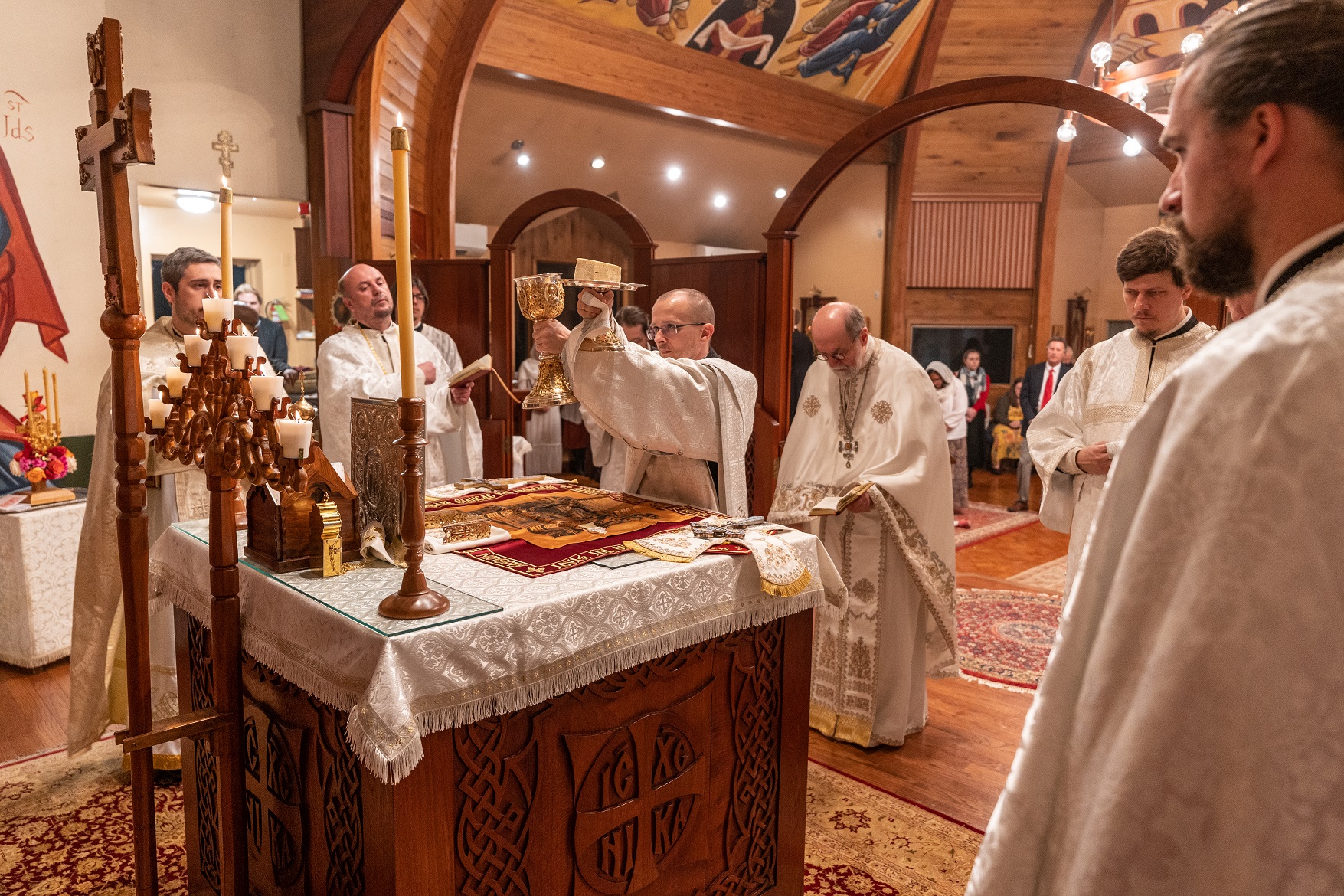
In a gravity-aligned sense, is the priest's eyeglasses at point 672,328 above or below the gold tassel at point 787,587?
above

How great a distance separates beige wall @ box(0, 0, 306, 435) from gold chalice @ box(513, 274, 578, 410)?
3.62m

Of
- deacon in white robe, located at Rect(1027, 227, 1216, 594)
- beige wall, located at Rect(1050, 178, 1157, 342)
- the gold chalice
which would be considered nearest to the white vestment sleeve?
deacon in white robe, located at Rect(1027, 227, 1216, 594)

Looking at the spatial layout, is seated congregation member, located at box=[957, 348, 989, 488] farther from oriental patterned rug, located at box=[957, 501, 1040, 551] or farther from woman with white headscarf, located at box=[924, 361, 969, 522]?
oriental patterned rug, located at box=[957, 501, 1040, 551]

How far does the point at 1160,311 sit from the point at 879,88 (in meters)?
9.87

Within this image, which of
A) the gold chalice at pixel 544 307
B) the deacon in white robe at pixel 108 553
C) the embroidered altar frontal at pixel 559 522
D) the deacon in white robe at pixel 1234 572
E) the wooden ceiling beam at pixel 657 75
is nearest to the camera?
the deacon in white robe at pixel 1234 572

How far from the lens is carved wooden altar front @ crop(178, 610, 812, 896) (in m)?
1.76

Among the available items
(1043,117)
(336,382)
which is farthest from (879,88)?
(336,382)

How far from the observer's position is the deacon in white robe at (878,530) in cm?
364

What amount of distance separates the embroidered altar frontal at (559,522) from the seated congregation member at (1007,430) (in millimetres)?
9509

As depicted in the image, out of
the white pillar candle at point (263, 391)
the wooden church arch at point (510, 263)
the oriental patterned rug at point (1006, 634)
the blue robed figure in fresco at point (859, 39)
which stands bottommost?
the oriental patterned rug at point (1006, 634)

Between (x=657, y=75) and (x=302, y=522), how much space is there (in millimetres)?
8591

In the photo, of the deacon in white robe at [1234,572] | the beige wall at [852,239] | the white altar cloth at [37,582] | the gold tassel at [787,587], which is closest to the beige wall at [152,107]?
the white altar cloth at [37,582]

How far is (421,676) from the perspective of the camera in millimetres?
1651

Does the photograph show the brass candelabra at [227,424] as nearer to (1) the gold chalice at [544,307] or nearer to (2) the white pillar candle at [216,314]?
(2) the white pillar candle at [216,314]
